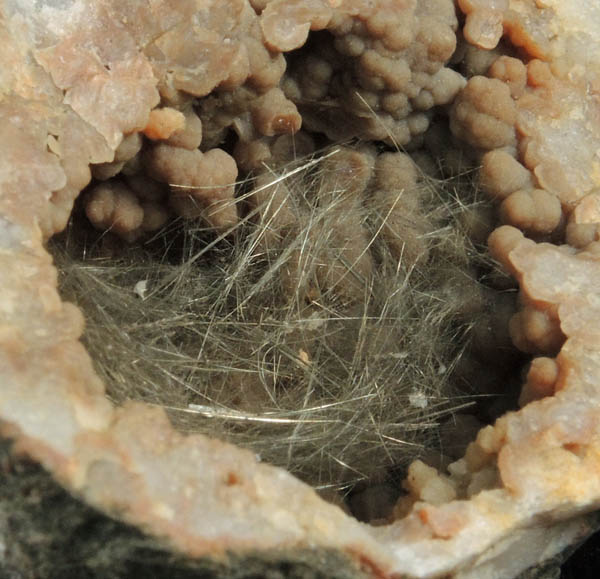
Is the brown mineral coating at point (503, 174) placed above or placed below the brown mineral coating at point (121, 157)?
below

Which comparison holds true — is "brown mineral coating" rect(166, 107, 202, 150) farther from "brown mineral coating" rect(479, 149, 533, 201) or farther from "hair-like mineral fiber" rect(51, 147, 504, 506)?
"brown mineral coating" rect(479, 149, 533, 201)

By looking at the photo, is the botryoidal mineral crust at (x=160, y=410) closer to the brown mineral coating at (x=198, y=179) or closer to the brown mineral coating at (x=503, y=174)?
the brown mineral coating at (x=503, y=174)

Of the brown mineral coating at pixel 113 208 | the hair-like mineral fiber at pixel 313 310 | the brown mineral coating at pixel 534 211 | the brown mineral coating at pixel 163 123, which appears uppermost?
the brown mineral coating at pixel 163 123

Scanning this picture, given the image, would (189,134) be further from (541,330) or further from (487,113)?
(541,330)

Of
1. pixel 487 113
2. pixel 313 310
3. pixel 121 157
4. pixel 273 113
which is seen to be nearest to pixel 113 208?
pixel 121 157

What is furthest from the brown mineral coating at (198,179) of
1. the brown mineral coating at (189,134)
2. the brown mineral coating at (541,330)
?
the brown mineral coating at (541,330)
